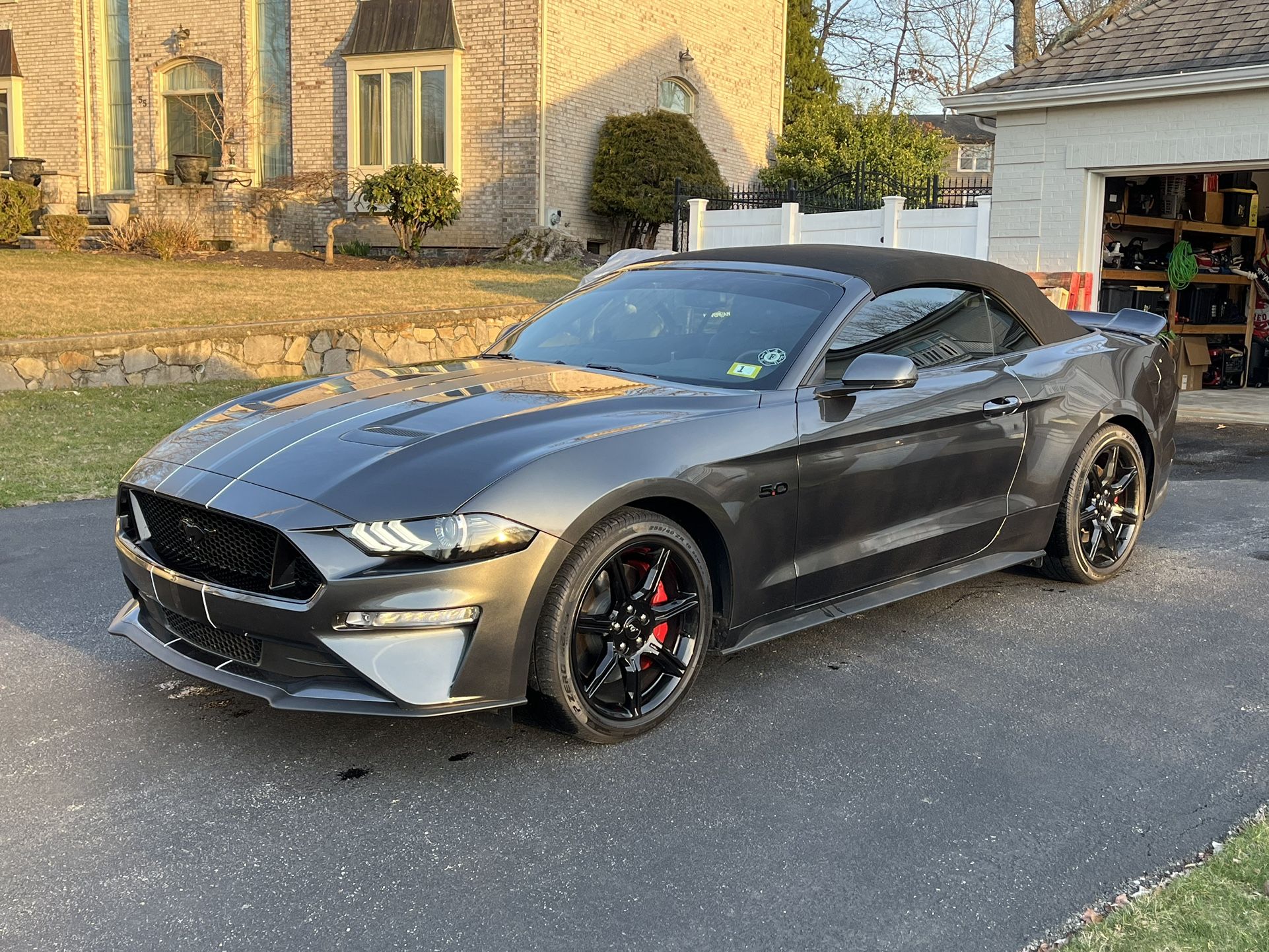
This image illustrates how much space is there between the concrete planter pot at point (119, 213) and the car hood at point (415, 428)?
20478 mm

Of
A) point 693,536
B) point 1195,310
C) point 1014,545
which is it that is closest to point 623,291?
point 693,536

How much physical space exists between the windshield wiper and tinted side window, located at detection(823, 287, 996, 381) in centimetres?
65

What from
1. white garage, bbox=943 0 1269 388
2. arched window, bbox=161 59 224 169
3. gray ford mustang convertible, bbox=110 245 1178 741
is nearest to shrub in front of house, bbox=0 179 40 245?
arched window, bbox=161 59 224 169

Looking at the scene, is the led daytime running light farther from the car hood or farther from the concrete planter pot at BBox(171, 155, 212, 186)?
the concrete planter pot at BBox(171, 155, 212, 186)

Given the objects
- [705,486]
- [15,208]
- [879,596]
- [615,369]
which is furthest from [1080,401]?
[15,208]

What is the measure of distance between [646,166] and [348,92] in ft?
19.3

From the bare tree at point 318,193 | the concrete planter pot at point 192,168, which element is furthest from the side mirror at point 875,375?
the concrete planter pot at point 192,168

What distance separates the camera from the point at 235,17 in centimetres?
2400

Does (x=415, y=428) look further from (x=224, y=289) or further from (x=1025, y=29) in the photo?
(x=1025, y=29)

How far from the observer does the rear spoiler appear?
20.2 ft

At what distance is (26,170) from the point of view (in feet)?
83.4

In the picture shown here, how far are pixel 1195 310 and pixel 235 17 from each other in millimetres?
18763

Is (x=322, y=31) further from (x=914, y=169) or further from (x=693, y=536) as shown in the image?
(x=693, y=536)

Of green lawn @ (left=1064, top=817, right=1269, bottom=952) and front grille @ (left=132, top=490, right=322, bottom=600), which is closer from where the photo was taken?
green lawn @ (left=1064, top=817, right=1269, bottom=952)
